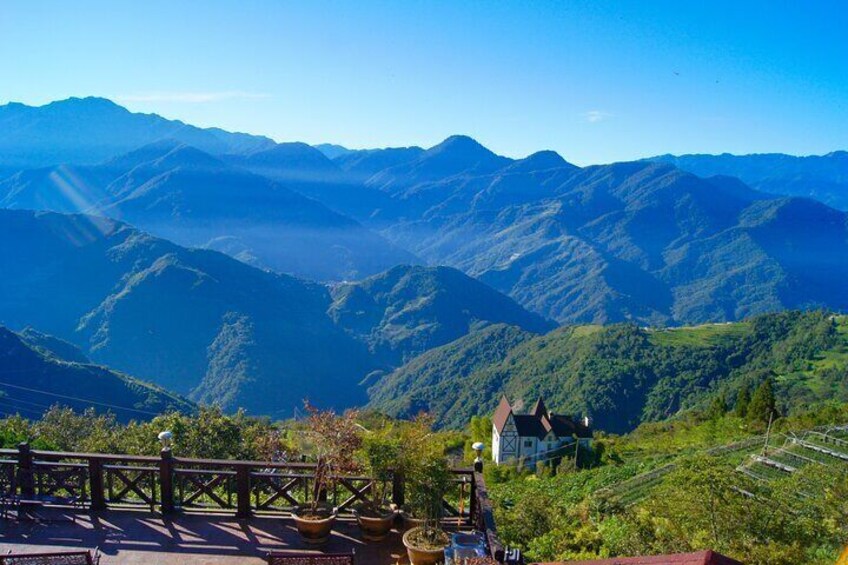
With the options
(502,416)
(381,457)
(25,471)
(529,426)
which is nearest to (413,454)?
(381,457)

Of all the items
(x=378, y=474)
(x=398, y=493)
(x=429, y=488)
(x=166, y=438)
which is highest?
(x=166, y=438)

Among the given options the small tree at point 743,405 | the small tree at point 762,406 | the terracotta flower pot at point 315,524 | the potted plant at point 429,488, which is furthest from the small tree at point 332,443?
the small tree at point 743,405

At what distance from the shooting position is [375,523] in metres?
8.72

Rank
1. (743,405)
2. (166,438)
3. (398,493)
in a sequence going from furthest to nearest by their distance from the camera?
(743,405) → (398,493) → (166,438)

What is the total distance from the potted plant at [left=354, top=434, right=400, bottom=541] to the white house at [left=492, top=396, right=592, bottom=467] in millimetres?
42646

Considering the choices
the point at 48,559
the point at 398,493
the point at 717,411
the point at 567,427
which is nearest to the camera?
the point at 48,559

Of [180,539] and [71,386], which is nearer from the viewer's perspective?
[180,539]

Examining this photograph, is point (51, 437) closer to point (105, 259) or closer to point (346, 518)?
point (346, 518)

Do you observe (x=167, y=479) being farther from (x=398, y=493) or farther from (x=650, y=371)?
(x=650, y=371)

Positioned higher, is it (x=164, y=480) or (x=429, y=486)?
(x=429, y=486)

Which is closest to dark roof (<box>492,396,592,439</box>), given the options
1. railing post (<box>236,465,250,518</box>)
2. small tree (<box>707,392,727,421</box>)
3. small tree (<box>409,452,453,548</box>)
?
small tree (<box>707,392,727,421</box>)

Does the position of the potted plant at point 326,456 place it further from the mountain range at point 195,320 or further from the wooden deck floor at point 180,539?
the mountain range at point 195,320

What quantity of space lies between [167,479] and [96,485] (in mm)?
1272

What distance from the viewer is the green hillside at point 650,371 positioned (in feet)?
281
